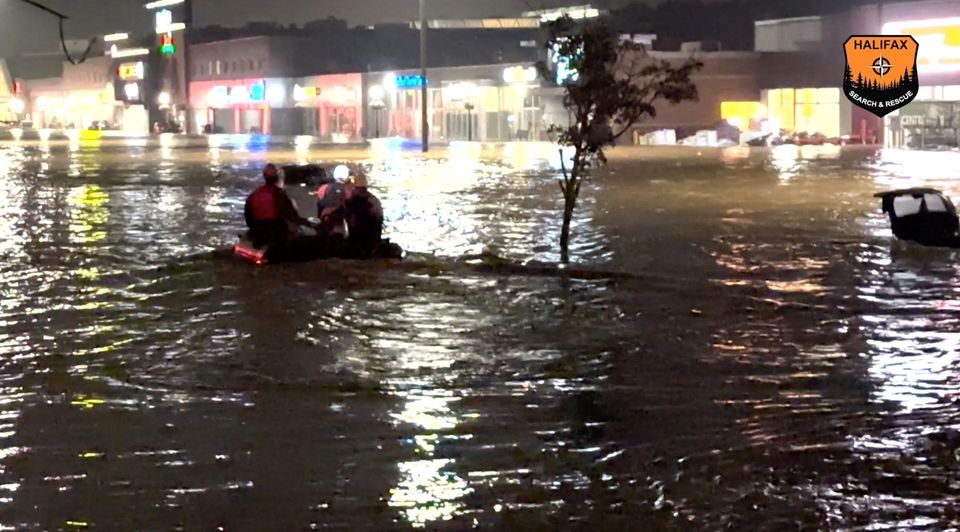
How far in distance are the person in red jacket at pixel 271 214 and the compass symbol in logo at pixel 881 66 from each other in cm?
4630

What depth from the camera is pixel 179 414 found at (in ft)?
30.8

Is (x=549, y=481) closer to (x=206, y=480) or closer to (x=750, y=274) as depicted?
(x=206, y=480)

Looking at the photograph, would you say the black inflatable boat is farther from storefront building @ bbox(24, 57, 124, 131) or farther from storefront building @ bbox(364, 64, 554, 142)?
storefront building @ bbox(24, 57, 124, 131)

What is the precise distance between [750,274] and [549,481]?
957 cm

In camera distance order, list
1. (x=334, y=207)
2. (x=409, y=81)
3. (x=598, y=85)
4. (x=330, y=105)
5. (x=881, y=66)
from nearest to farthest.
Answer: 1. (x=334, y=207)
2. (x=598, y=85)
3. (x=881, y=66)
4. (x=409, y=81)
5. (x=330, y=105)

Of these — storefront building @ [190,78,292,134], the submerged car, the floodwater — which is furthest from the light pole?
the submerged car

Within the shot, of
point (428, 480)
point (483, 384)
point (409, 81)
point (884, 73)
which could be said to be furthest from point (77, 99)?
point (428, 480)

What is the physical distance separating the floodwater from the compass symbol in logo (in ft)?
127

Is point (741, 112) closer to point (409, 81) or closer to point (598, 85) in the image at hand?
point (409, 81)

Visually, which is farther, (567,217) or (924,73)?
(924,73)

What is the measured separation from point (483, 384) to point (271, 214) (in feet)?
23.2

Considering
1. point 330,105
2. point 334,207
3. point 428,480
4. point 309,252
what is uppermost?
point 330,105

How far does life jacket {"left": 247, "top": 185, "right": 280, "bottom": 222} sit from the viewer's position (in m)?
16.2

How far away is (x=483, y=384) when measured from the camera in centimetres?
1034
